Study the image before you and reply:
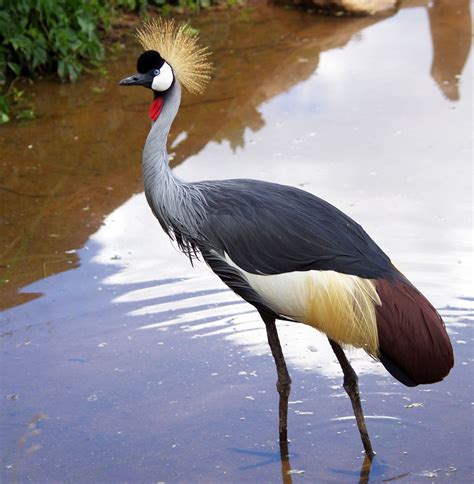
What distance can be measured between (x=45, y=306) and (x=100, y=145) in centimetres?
189

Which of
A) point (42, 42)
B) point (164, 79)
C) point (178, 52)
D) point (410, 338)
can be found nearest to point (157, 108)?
point (164, 79)

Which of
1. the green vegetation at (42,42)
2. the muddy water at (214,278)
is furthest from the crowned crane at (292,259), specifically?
the green vegetation at (42,42)

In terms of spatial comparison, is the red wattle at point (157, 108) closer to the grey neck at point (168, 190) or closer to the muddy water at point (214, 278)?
the grey neck at point (168, 190)

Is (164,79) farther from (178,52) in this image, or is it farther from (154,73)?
(178,52)

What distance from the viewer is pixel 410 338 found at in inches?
128

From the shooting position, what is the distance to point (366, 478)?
11.4ft

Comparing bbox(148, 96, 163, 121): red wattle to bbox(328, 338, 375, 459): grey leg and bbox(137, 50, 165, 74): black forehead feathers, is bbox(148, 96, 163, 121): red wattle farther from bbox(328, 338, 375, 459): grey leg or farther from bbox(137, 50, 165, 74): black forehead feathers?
bbox(328, 338, 375, 459): grey leg

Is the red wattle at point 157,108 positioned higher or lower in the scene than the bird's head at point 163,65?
lower

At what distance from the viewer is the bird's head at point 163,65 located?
3.58m

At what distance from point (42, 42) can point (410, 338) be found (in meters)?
4.43

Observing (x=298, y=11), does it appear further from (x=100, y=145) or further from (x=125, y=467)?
(x=125, y=467)

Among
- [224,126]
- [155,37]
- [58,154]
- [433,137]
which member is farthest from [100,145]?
[155,37]

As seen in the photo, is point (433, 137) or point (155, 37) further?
point (433, 137)

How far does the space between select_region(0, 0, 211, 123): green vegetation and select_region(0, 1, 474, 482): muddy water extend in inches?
6.2
